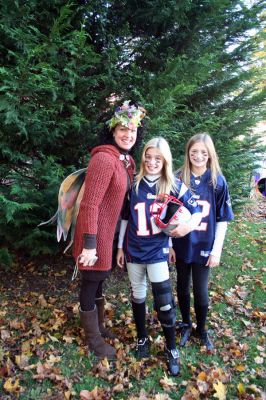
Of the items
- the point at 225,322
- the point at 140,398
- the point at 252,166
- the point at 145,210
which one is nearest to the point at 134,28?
the point at 145,210

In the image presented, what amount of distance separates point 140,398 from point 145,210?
171 cm

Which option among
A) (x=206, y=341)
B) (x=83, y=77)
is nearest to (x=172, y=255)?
(x=206, y=341)

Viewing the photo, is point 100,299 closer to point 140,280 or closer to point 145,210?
point 140,280

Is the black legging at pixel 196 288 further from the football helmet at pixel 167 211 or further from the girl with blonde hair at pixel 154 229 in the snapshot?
the football helmet at pixel 167 211

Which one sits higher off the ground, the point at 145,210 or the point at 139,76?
the point at 139,76

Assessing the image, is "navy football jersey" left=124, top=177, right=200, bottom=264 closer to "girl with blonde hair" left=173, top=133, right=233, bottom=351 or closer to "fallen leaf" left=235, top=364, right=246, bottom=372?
"girl with blonde hair" left=173, top=133, right=233, bottom=351

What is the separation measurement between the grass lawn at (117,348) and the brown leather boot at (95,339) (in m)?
0.09

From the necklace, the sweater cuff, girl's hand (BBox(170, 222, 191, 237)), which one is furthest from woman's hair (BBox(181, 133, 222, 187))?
the sweater cuff

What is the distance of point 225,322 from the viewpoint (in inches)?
168

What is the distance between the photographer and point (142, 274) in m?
3.32

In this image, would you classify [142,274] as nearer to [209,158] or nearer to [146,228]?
[146,228]

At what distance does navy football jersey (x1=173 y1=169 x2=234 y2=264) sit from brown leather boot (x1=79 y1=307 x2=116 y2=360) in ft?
3.78

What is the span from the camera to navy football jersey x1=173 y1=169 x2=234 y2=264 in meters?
3.34

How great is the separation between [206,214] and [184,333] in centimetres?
149
